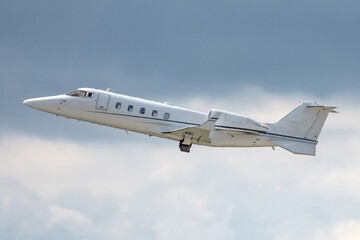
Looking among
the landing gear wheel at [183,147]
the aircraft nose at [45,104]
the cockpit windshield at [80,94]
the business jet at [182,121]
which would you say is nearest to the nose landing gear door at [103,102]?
the business jet at [182,121]

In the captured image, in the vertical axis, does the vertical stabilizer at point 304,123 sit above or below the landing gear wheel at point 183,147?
above

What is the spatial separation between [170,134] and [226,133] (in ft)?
16.8

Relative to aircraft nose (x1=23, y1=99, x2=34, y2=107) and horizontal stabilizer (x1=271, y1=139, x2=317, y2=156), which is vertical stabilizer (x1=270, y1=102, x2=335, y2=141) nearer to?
horizontal stabilizer (x1=271, y1=139, x2=317, y2=156)

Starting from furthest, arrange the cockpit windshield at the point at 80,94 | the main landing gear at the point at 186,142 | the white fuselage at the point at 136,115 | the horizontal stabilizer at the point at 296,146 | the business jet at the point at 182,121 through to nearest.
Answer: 1. the horizontal stabilizer at the point at 296,146
2. the cockpit windshield at the point at 80,94
3. the white fuselage at the point at 136,115
4. the business jet at the point at 182,121
5. the main landing gear at the point at 186,142

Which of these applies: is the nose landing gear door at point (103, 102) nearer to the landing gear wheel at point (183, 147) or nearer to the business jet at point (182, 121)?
the business jet at point (182, 121)

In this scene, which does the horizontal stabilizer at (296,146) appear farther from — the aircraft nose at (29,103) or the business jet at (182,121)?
the aircraft nose at (29,103)

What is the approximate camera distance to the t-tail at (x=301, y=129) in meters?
105

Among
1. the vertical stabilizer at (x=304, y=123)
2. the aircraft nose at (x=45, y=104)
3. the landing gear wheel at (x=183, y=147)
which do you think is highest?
the vertical stabilizer at (x=304, y=123)

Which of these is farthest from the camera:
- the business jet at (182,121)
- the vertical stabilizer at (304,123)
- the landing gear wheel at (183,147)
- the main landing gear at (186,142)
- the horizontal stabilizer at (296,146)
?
the vertical stabilizer at (304,123)

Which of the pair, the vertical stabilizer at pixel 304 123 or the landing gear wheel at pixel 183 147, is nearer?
the landing gear wheel at pixel 183 147

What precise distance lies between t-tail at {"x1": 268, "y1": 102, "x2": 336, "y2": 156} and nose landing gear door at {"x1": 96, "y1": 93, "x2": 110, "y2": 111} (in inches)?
603

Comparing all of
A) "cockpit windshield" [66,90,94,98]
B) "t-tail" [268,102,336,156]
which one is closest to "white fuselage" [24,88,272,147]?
"cockpit windshield" [66,90,94,98]

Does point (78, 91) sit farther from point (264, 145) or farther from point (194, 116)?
point (264, 145)

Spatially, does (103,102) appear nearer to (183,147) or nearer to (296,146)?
(183,147)
